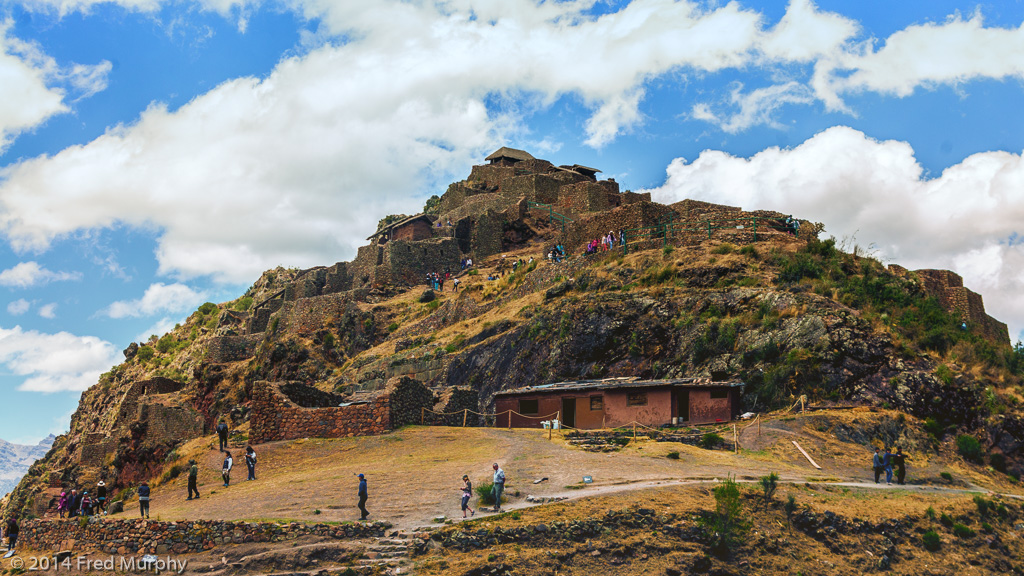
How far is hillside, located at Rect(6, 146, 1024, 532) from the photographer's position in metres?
32.2

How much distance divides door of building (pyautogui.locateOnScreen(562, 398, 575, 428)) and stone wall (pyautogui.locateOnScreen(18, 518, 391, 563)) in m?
14.4

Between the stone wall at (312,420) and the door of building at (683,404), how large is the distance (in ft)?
35.5

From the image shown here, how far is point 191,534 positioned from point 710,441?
16.8 metres

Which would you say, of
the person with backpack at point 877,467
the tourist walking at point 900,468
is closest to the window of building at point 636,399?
the person with backpack at point 877,467

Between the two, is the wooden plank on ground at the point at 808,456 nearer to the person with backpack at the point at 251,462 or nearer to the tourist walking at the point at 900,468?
the tourist walking at the point at 900,468

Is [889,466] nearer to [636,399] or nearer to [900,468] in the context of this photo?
[900,468]

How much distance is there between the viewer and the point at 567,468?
25.6 metres

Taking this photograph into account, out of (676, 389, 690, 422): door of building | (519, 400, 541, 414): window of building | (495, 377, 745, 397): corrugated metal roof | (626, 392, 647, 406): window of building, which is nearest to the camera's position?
(495, 377, 745, 397): corrugated metal roof

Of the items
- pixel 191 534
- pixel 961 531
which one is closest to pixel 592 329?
pixel 961 531

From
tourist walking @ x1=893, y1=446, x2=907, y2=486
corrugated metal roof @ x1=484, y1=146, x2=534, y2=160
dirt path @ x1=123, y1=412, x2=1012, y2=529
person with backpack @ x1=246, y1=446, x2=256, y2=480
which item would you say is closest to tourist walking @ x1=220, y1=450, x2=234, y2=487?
dirt path @ x1=123, y1=412, x2=1012, y2=529

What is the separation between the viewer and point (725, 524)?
69.5 ft

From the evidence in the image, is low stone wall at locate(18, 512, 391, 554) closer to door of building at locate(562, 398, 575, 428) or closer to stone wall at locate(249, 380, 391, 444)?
stone wall at locate(249, 380, 391, 444)

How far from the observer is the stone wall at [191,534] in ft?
66.3

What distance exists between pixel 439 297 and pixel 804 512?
1453 inches
